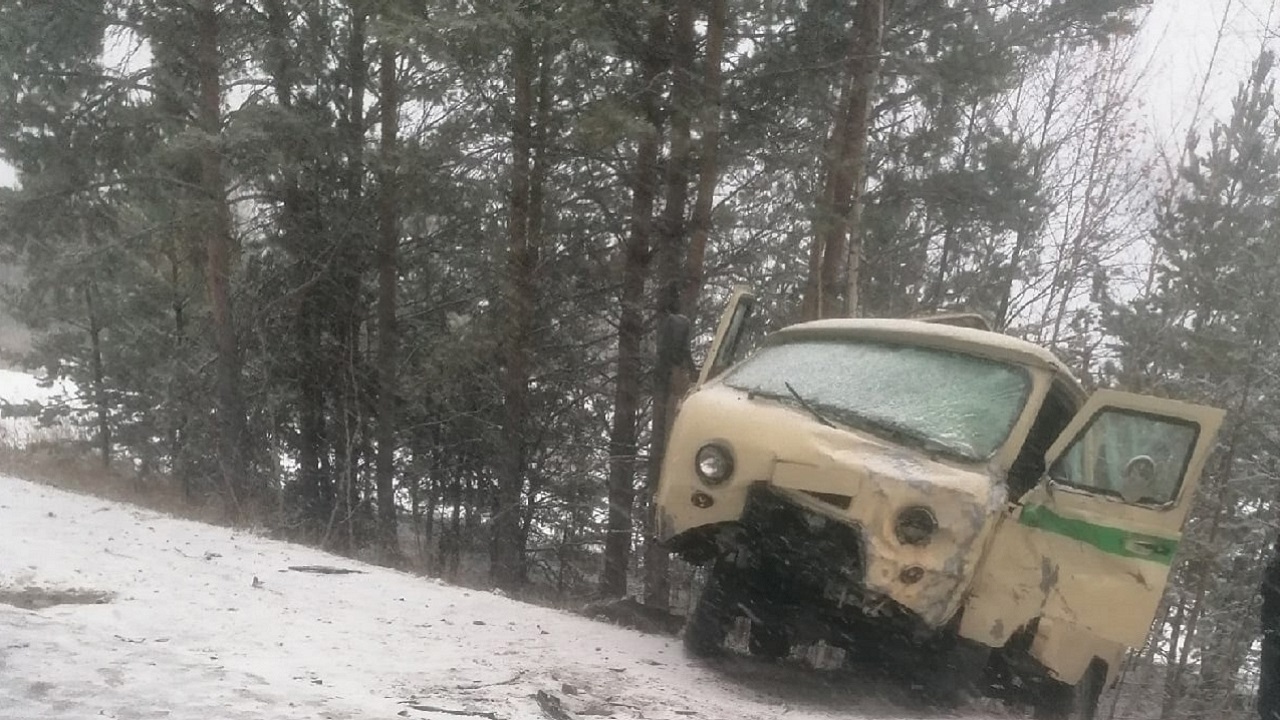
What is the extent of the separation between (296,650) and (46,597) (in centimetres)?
147

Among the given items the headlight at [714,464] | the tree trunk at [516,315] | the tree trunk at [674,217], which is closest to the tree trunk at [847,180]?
the tree trunk at [674,217]

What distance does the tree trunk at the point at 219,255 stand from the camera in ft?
43.8

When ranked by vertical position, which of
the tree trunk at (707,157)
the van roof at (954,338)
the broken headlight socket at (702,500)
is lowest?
the broken headlight socket at (702,500)

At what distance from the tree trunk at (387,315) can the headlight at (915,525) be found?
10.8m

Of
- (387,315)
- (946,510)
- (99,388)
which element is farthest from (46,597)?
(99,388)

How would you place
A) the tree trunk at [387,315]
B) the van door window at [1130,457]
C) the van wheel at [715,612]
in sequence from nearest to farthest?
the van door window at [1130,457] < the van wheel at [715,612] < the tree trunk at [387,315]

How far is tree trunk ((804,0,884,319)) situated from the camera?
1135 centimetres

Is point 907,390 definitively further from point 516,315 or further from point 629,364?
point 629,364

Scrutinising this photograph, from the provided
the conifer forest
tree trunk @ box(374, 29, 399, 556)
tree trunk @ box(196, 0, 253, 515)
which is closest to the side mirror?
the conifer forest

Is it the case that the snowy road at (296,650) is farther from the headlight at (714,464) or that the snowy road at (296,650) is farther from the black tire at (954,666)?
the headlight at (714,464)

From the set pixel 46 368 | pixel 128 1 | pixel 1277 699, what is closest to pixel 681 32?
pixel 128 1

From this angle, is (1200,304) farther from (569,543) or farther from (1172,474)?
(1172,474)

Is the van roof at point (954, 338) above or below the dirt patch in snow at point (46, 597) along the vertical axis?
above

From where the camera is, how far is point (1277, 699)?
16.7 ft
